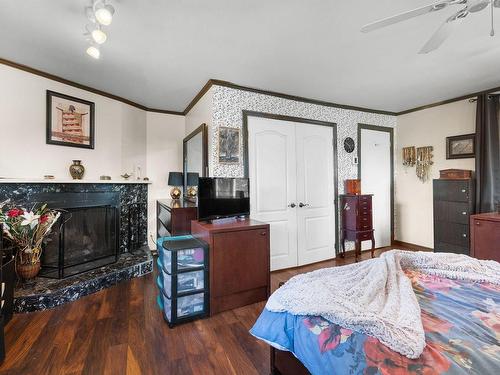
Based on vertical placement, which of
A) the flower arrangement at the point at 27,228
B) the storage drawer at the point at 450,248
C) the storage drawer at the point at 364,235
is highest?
the flower arrangement at the point at 27,228

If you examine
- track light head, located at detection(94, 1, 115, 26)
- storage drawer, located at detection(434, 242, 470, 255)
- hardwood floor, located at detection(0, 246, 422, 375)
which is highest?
track light head, located at detection(94, 1, 115, 26)

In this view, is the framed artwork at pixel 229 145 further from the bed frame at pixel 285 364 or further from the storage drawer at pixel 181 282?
the bed frame at pixel 285 364

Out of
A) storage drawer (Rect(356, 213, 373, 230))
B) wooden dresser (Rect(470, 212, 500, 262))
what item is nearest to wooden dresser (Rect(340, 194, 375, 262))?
storage drawer (Rect(356, 213, 373, 230))

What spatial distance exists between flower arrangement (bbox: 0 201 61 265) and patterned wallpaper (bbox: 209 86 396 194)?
180 centimetres

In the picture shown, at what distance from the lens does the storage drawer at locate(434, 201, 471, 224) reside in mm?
3311

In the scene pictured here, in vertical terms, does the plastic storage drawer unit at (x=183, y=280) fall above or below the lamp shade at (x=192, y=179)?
below

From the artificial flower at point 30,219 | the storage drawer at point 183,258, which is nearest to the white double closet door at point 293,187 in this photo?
the storage drawer at point 183,258

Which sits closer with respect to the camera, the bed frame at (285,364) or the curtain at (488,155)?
the bed frame at (285,364)

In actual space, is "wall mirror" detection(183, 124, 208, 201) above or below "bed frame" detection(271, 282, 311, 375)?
above

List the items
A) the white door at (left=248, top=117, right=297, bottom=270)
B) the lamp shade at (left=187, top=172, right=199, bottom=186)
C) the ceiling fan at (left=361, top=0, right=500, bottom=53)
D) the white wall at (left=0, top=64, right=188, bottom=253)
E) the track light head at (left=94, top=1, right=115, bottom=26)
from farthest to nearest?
1. the lamp shade at (left=187, top=172, right=199, bottom=186)
2. the white door at (left=248, top=117, right=297, bottom=270)
3. the white wall at (left=0, top=64, right=188, bottom=253)
4. the track light head at (left=94, top=1, right=115, bottom=26)
5. the ceiling fan at (left=361, top=0, right=500, bottom=53)

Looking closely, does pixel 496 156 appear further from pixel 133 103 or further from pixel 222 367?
pixel 133 103

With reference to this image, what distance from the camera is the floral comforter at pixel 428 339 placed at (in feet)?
2.69

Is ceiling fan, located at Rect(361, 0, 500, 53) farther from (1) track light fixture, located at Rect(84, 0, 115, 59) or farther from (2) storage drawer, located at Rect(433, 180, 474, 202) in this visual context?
(2) storage drawer, located at Rect(433, 180, 474, 202)

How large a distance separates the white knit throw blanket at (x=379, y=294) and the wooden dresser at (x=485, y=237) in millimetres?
1439
